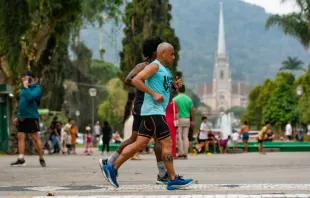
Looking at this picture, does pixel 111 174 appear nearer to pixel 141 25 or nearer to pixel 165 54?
pixel 165 54

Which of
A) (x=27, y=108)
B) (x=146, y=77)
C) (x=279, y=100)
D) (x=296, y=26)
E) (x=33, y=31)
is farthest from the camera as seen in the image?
(x=279, y=100)

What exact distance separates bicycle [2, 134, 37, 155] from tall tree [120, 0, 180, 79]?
1865cm

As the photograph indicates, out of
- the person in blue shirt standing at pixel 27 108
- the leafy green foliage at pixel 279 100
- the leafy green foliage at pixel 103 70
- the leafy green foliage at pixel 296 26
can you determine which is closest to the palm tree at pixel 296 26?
the leafy green foliage at pixel 296 26

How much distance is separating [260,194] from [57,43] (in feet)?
70.8

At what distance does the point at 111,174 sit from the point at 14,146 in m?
19.3

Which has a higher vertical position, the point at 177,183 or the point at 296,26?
the point at 296,26

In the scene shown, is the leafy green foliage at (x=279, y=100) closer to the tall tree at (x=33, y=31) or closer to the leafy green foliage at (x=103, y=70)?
the leafy green foliage at (x=103, y=70)

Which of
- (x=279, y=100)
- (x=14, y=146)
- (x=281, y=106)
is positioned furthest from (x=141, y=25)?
(x=279, y=100)

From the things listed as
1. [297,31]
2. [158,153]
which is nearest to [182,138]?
[158,153]

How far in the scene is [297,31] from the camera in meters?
44.3

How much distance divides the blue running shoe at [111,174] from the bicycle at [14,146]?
18404mm

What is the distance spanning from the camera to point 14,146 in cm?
2741

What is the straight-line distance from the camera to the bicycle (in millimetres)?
26948

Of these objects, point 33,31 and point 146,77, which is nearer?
point 146,77
